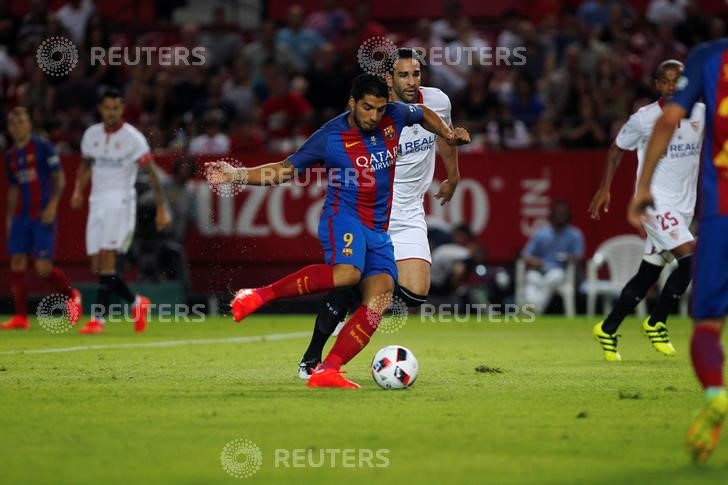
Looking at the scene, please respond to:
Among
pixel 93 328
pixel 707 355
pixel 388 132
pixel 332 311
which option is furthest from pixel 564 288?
pixel 707 355

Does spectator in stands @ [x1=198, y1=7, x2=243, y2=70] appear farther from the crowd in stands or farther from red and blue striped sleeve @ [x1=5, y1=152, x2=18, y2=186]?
red and blue striped sleeve @ [x1=5, y1=152, x2=18, y2=186]

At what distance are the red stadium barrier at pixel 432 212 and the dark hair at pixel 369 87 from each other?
10926 millimetres

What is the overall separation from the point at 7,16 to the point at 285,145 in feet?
23.1

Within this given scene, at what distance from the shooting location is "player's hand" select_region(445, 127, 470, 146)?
31.8 feet

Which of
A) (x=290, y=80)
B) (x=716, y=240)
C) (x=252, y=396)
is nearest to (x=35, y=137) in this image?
(x=290, y=80)

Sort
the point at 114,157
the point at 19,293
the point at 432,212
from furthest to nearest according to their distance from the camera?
1. the point at 432,212
2. the point at 19,293
3. the point at 114,157

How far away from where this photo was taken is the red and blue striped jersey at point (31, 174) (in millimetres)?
16969

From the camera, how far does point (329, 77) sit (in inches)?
832

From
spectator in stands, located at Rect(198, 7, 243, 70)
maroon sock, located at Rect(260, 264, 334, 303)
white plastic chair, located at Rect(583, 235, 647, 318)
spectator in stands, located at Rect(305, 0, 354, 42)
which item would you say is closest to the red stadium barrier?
white plastic chair, located at Rect(583, 235, 647, 318)

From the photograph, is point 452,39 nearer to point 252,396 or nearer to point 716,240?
point 252,396

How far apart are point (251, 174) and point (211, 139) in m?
10.8

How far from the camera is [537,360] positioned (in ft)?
40.5

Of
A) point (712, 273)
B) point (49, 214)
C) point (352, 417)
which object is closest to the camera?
point (712, 273)

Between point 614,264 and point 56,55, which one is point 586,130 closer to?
point 614,264
